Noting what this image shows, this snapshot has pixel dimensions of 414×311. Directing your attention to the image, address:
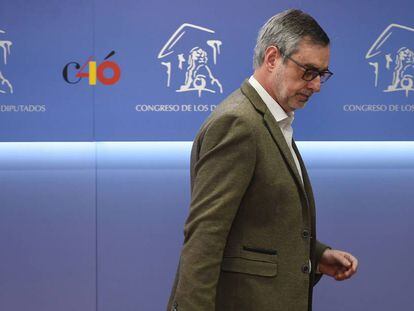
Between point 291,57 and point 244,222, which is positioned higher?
point 291,57

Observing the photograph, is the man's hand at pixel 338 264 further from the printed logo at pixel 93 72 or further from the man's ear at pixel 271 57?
the printed logo at pixel 93 72

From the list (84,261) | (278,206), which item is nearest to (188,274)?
(278,206)

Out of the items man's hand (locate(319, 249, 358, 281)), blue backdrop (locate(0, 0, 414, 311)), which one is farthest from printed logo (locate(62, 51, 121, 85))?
man's hand (locate(319, 249, 358, 281))

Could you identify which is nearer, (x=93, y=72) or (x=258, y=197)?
(x=258, y=197)

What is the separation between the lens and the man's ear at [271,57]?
1597mm

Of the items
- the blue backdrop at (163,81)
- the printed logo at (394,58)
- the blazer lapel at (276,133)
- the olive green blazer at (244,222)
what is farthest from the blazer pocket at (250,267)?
the printed logo at (394,58)

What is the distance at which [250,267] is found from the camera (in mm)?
1503

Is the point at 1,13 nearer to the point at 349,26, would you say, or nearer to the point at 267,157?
A: the point at 349,26

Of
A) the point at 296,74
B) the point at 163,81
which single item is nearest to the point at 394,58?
the point at 163,81

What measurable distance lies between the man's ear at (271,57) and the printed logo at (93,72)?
3994mm

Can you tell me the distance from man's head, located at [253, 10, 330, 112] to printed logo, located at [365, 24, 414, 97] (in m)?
4.06

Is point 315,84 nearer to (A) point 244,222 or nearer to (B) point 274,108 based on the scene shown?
(B) point 274,108

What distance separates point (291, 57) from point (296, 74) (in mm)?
45

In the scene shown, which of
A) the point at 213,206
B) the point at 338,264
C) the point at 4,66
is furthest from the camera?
the point at 4,66
